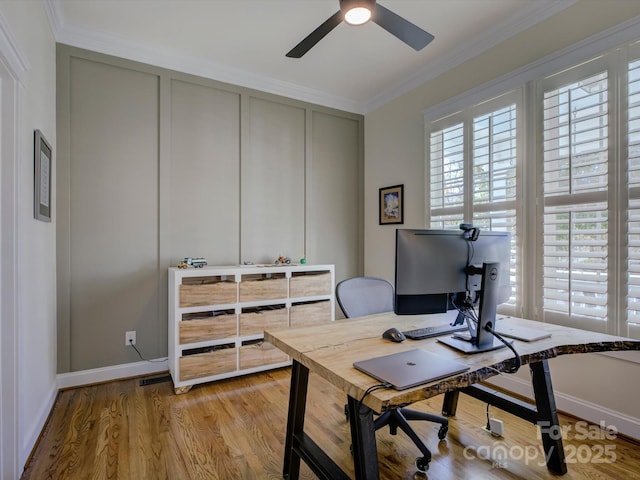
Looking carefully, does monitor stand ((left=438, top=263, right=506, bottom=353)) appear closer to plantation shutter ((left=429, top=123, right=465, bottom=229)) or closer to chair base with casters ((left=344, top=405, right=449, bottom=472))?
chair base with casters ((left=344, top=405, right=449, bottom=472))

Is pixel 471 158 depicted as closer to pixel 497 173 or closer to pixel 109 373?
pixel 497 173

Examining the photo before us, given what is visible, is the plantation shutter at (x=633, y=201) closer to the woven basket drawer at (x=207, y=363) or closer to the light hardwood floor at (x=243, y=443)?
the light hardwood floor at (x=243, y=443)

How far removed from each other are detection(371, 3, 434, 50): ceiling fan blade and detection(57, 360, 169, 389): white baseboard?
10.0 ft

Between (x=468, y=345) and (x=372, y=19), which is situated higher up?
(x=372, y=19)

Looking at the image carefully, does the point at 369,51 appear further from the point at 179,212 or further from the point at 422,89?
the point at 179,212

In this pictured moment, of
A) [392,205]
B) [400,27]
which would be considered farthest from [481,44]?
[392,205]

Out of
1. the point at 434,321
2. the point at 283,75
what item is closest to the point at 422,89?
the point at 283,75

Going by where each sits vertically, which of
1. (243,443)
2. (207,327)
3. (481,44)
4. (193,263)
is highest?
(481,44)

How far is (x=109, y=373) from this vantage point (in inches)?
106

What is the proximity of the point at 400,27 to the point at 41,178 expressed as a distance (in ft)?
7.63

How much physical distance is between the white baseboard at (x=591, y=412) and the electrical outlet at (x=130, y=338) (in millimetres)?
3037

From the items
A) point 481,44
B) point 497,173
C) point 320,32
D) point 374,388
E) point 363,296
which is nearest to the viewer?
point 374,388

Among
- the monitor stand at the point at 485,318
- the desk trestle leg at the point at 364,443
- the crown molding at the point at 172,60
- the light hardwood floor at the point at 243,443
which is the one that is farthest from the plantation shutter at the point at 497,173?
the desk trestle leg at the point at 364,443

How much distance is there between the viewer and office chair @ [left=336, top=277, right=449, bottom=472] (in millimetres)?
1719
